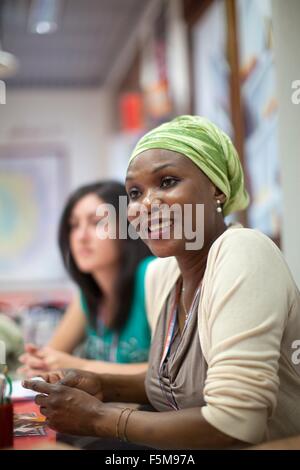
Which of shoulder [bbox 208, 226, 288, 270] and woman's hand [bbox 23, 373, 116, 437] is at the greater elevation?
shoulder [bbox 208, 226, 288, 270]

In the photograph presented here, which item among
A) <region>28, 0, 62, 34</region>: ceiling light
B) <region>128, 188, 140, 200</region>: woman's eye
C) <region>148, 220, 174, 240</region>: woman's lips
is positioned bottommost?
<region>148, 220, 174, 240</region>: woman's lips

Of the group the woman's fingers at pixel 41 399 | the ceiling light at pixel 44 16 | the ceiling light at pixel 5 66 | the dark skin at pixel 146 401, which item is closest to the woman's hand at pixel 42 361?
the dark skin at pixel 146 401

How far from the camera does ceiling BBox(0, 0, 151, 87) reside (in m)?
4.16

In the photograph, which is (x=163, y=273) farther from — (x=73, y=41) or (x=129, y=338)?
(x=73, y=41)

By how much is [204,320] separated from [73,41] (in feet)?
13.7

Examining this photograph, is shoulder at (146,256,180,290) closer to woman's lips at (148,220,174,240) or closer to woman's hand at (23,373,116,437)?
woman's lips at (148,220,174,240)

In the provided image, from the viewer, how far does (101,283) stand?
199cm

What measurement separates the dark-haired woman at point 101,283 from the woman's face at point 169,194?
0.71m

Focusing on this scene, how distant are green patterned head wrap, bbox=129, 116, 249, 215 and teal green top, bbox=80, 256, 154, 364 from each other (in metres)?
0.75

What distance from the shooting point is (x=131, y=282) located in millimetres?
1958

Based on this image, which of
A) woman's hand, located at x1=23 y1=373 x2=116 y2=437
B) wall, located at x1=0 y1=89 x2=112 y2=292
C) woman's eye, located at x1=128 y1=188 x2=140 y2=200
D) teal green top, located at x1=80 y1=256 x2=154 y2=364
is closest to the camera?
woman's hand, located at x1=23 y1=373 x2=116 y2=437

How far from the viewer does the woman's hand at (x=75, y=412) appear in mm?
1000

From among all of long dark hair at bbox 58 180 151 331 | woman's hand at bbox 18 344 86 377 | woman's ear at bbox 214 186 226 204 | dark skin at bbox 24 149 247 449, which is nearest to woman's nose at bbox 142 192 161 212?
dark skin at bbox 24 149 247 449
